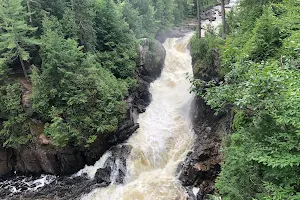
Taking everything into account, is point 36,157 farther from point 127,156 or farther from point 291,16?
point 291,16

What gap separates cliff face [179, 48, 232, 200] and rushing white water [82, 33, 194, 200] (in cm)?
65

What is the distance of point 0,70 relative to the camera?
18.4 m

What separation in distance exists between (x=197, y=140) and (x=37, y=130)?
11.4 metres

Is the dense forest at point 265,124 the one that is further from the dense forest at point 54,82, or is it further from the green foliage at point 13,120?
the green foliage at point 13,120

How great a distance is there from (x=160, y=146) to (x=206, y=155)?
159 inches

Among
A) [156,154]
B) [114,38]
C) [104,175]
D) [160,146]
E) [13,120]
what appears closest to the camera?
[104,175]

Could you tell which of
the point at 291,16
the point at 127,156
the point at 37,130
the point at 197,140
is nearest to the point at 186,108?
the point at 197,140

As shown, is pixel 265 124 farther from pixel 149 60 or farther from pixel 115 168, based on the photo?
pixel 149 60

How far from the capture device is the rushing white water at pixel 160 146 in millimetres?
15422

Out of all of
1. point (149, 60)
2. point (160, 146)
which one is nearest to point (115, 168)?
point (160, 146)

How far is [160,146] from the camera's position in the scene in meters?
18.9

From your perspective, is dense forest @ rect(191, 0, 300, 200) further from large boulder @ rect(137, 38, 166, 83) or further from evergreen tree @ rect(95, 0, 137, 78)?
large boulder @ rect(137, 38, 166, 83)

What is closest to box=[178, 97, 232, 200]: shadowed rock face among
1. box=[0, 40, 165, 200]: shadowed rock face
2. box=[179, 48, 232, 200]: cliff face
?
box=[179, 48, 232, 200]: cliff face

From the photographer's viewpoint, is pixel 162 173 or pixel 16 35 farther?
pixel 16 35
